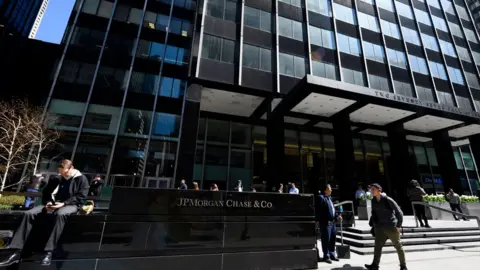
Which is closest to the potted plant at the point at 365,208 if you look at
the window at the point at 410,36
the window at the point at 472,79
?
the window at the point at 410,36

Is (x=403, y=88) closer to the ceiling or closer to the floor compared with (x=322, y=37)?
closer to the floor

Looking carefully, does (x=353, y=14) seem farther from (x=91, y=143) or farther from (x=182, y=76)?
(x=91, y=143)

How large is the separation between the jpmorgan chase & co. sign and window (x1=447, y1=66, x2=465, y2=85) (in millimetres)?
30228

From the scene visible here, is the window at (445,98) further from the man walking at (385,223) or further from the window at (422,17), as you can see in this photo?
the man walking at (385,223)

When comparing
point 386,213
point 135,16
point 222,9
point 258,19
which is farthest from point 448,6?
point 386,213

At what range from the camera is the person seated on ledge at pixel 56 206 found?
3.30 meters

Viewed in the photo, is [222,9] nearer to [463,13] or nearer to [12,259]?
[12,259]

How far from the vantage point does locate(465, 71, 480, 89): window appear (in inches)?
1005

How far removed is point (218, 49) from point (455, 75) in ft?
86.4

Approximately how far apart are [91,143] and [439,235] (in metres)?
20.7

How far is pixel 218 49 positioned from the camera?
1761 centimetres

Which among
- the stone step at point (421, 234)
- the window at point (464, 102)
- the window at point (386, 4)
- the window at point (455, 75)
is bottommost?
the stone step at point (421, 234)

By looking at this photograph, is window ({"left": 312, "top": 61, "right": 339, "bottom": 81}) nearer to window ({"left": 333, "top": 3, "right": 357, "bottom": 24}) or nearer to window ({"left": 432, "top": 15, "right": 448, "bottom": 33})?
window ({"left": 333, "top": 3, "right": 357, "bottom": 24})

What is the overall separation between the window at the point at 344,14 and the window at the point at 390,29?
3.57 metres
